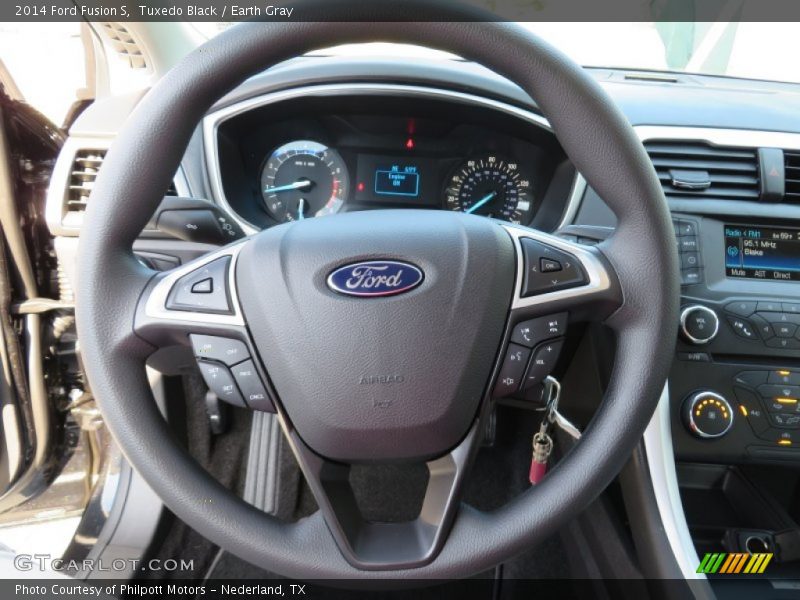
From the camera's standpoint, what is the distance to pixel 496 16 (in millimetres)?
784

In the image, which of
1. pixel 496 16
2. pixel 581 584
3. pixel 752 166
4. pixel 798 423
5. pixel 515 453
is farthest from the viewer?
pixel 515 453

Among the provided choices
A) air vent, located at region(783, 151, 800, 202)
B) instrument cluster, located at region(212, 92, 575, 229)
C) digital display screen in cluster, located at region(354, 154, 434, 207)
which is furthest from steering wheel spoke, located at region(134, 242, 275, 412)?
air vent, located at region(783, 151, 800, 202)

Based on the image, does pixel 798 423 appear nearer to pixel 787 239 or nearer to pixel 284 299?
pixel 787 239

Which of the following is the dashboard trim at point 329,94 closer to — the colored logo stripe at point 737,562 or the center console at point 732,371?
the center console at point 732,371

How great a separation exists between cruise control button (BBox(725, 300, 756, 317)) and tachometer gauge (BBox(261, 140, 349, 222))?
851mm

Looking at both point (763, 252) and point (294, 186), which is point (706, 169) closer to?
point (763, 252)

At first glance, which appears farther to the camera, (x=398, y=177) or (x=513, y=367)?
(x=398, y=177)

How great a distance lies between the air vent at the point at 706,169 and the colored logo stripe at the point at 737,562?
2.32ft

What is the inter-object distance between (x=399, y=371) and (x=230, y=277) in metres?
0.26

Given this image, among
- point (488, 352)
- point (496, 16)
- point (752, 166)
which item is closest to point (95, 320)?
point (488, 352)

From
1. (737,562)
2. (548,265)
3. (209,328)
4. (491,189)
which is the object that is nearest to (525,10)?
(491,189)

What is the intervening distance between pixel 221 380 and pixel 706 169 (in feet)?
3.50

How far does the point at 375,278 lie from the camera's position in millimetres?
855

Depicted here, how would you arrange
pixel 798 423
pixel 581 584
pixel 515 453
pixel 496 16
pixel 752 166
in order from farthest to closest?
pixel 515 453, pixel 581 584, pixel 752 166, pixel 798 423, pixel 496 16
